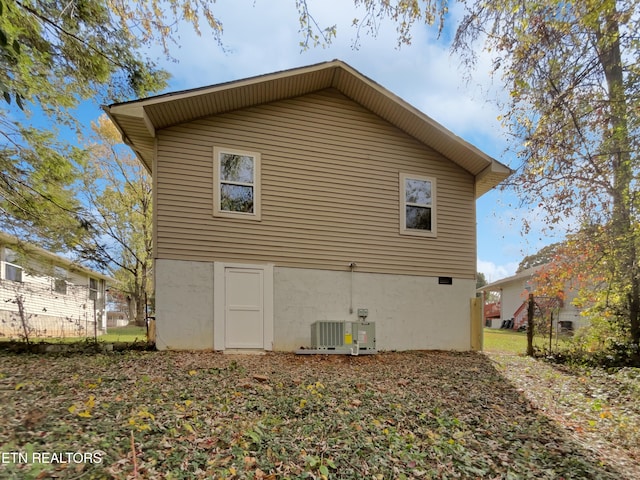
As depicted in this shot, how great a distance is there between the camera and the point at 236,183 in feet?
24.6

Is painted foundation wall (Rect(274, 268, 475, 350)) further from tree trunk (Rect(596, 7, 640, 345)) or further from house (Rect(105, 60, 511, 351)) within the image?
tree trunk (Rect(596, 7, 640, 345))

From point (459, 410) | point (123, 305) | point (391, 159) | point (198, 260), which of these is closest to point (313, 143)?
point (391, 159)

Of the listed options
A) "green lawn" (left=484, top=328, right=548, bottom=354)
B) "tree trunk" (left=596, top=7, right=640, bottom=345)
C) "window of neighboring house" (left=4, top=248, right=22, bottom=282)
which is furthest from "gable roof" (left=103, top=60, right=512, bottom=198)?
"window of neighboring house" (left=4, top=248, right=22, bottom=282)

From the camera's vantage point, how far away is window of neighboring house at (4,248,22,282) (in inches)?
479

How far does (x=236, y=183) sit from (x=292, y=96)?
2414 millimetres

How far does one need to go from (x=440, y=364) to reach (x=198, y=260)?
514 cm

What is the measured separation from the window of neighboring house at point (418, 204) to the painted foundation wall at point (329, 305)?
1195 mm

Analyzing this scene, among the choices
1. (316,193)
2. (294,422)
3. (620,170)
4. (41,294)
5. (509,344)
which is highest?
(620,170)

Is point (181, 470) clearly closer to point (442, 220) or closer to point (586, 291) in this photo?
point (442, 220)

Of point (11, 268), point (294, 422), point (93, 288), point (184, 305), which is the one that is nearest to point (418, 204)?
point (184, 305)

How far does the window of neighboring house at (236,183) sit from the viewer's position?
24.2 ft

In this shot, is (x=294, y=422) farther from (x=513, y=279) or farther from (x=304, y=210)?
(x=513, y=279)

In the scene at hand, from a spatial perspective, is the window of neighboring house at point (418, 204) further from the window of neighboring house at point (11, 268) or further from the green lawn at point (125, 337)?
the window of neighboring house at point (11, 268)

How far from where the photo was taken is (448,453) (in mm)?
3406
